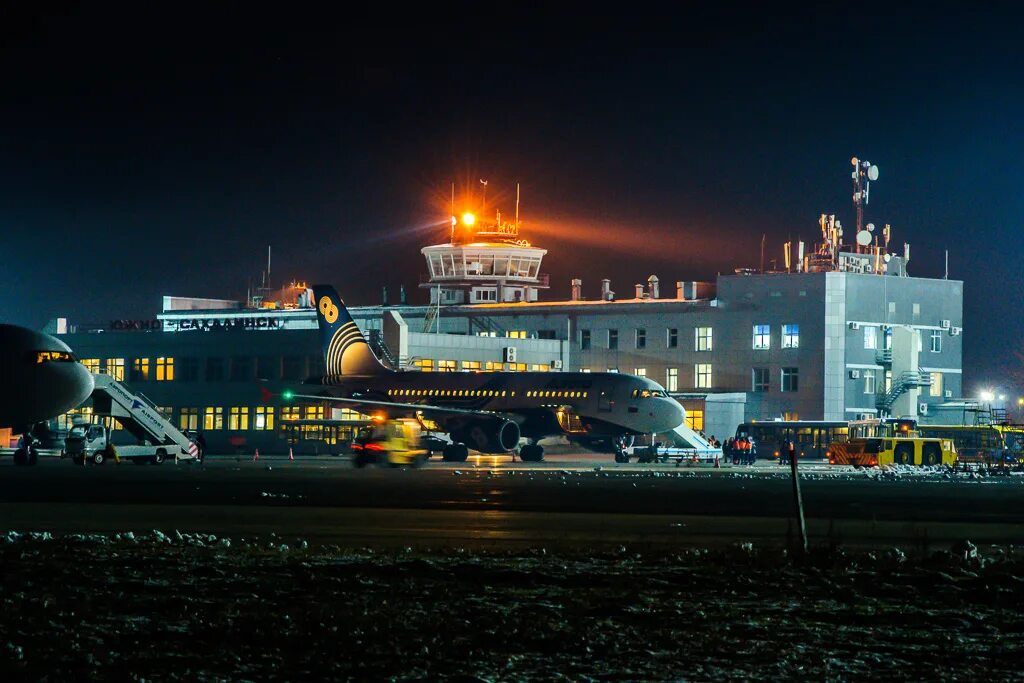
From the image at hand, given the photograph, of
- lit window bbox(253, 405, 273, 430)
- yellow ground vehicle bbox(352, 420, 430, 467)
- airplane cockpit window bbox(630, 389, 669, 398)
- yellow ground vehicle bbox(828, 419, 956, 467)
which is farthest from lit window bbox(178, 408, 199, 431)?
yellow ground vehicle bbox(828, 419, 956, 467)

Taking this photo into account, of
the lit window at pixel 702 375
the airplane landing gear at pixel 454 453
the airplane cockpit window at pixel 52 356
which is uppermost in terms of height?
the lit window at pixel 702 375

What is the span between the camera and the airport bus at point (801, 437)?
98.8m

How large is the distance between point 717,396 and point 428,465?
50.3 meters

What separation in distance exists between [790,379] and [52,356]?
2777 inches

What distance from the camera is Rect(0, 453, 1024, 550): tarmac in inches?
1153

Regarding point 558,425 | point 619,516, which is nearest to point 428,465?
point 558,425

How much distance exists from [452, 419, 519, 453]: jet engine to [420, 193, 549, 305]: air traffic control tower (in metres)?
79.1

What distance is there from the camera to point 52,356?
Result: 64.7 m

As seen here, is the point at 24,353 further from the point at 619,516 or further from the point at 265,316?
the point at 265,316

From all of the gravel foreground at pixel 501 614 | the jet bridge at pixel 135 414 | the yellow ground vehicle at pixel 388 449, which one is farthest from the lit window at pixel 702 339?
the gravel foreground at pixel 501 614

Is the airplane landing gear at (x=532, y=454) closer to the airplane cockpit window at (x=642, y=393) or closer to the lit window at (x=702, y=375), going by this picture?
the airplane cockpit window at (x=642, y=393)

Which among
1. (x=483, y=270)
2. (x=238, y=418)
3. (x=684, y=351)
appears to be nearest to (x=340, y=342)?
(x=238, y=418)

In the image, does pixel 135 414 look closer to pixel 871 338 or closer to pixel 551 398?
pixel 551 398

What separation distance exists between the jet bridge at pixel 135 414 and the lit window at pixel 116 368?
36529 millimetres
